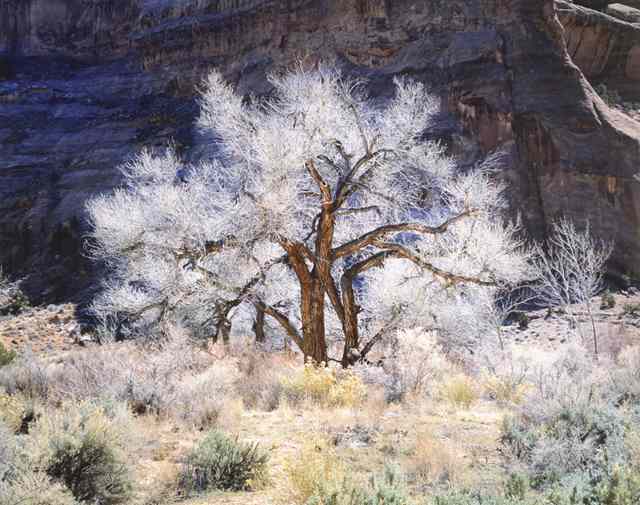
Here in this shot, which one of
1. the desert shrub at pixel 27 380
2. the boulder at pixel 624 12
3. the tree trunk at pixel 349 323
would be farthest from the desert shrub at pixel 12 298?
the boulder at pixel 624 12

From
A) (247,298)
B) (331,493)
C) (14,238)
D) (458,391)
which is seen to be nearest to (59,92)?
(14,238)

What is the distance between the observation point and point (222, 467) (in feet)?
15.8

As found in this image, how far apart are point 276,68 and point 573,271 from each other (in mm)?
25267

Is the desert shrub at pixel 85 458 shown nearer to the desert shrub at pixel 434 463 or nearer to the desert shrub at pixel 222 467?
the desert shrub at pixel 222 467

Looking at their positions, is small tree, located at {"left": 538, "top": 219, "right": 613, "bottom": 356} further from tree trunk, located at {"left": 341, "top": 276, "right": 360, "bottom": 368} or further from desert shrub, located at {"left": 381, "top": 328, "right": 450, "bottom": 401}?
desert shrub, located at {"left": 381, "top": 328, "right": 450, "bottom": 401}

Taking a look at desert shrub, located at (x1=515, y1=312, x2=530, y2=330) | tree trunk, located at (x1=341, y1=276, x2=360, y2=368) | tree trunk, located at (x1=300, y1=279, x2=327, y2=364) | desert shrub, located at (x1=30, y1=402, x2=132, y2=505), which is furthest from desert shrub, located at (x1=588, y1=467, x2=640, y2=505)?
desert shrub, located at (x1=515, y1=312, x2=530, y2=330)

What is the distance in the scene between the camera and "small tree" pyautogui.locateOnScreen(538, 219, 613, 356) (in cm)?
1984

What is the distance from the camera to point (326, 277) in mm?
11859

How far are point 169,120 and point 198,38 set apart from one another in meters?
8.77

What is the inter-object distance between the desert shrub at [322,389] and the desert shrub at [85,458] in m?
3.45

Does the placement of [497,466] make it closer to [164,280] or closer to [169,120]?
[164,280]

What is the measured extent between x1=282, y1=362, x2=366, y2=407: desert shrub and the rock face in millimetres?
25725

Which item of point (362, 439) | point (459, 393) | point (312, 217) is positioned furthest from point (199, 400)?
point (312, 217)

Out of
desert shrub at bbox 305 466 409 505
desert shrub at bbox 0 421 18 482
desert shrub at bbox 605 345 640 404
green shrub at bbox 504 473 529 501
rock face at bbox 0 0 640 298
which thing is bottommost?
green shrub at bbox 504 473 529 501
